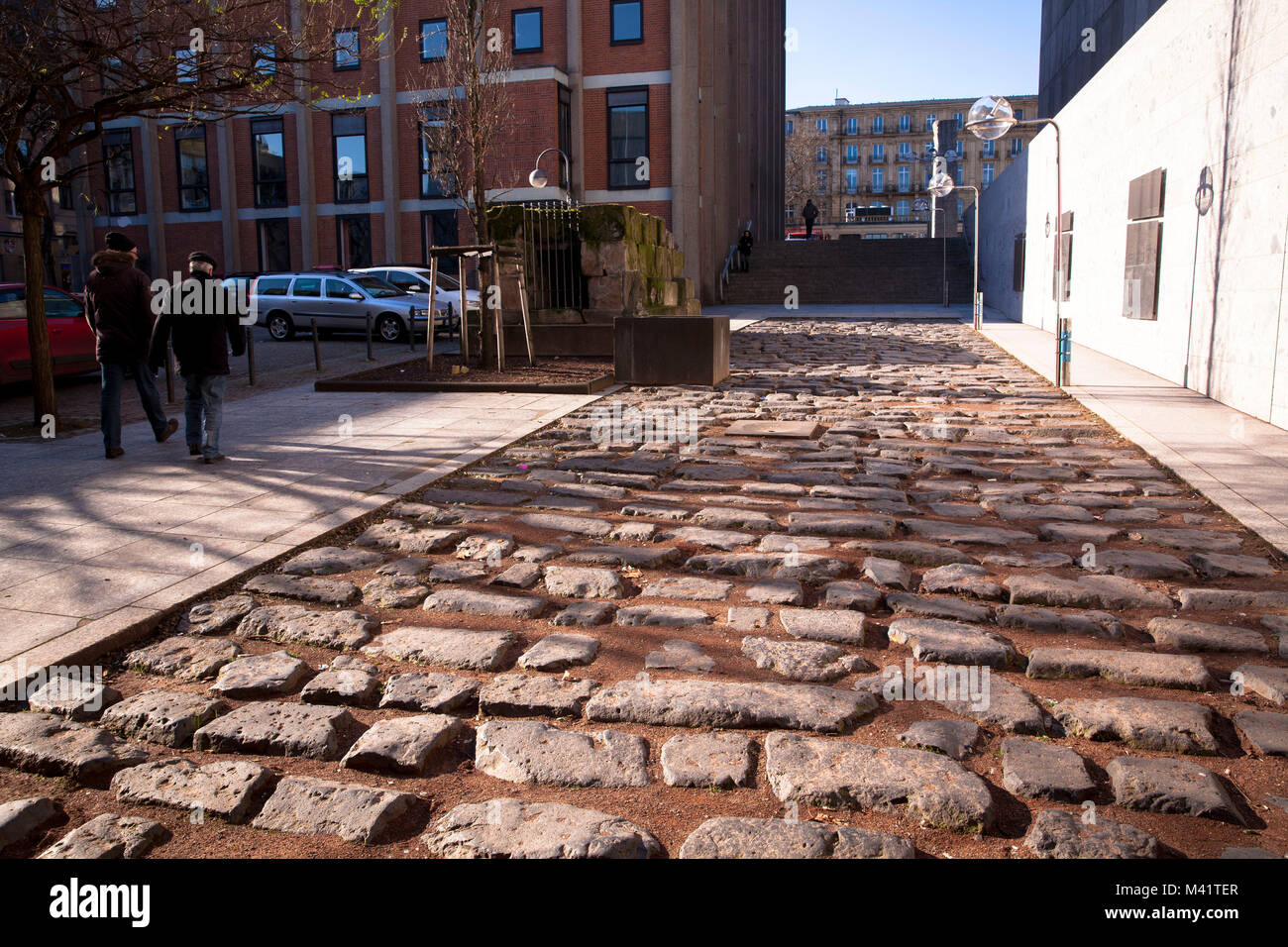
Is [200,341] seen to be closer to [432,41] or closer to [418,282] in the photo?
[418,282]

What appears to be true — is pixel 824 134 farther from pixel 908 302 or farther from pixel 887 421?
pixel 887 421

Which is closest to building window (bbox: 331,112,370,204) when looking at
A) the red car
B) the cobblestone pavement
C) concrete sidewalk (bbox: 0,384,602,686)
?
the red car

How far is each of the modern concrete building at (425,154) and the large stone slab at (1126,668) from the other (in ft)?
97.0

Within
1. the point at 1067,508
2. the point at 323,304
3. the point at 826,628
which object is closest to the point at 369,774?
the point at 826,628

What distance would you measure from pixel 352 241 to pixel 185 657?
35181 mm

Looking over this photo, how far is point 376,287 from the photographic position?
21609 mm

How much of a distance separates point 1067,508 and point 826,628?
2.79m

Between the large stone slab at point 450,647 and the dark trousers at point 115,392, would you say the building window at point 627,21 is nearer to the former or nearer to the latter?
the dark trousers at point 115,392

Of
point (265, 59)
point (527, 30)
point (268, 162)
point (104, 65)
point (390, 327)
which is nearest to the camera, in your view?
point (104, 65)

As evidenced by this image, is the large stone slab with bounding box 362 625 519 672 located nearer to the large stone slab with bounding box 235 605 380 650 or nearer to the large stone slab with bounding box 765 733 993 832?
the large stone slab with bounding box 235 605 380 650

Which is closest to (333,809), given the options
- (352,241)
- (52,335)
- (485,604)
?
(485,604)

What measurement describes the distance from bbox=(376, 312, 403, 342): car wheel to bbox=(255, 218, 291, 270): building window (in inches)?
740

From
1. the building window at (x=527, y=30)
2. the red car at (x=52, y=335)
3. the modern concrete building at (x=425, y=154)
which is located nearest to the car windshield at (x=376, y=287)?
the red car at (x=52, y=335)

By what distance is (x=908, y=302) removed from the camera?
34.7m
